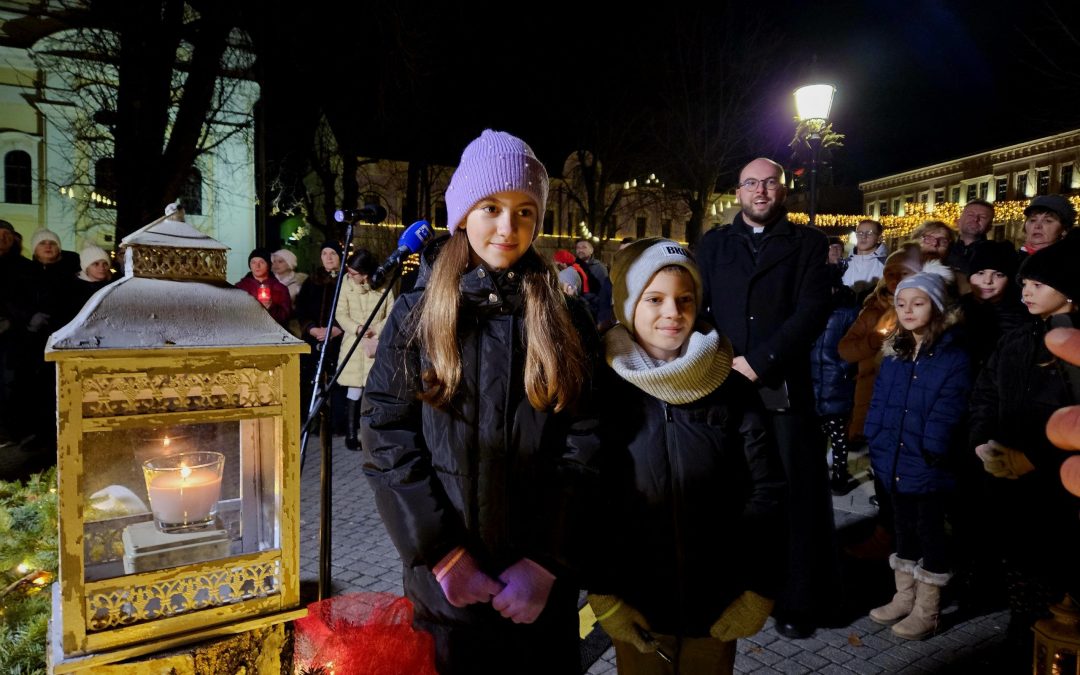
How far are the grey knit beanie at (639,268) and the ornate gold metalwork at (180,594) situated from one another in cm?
150

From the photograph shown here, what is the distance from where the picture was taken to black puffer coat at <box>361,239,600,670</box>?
6.68 feet

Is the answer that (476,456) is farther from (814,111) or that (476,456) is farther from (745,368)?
(814,111)

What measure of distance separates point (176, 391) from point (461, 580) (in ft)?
3.10

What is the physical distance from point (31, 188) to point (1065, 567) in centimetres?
3677

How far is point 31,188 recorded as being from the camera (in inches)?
1153

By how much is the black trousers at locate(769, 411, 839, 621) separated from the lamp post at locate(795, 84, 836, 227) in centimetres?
556

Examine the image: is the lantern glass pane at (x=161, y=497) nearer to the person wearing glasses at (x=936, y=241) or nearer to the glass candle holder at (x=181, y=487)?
the glass candle holder at (x=181, y=487)

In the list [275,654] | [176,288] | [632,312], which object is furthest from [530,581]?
[176,288]

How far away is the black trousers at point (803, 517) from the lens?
3680mm

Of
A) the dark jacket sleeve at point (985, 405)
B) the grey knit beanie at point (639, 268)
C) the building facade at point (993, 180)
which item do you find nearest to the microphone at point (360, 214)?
the grey knit beanie at point (639, 268)

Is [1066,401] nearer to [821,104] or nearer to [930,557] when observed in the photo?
[930,557]

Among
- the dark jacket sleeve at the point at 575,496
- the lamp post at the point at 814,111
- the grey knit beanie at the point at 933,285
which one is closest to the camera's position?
the dark jacket sleeve at the point at 575,496

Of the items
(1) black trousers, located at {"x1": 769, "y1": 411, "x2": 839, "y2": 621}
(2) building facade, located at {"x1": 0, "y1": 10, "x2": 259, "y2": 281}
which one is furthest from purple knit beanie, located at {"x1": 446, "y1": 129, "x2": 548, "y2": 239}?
(2) building facade, located at {"x1": 0, "y1": 10, "x2": 259, "y2": 281}

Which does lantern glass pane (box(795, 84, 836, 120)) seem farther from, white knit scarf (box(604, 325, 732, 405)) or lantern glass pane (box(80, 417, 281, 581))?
lantern glass pane (box(80, 417, 281, 581))
